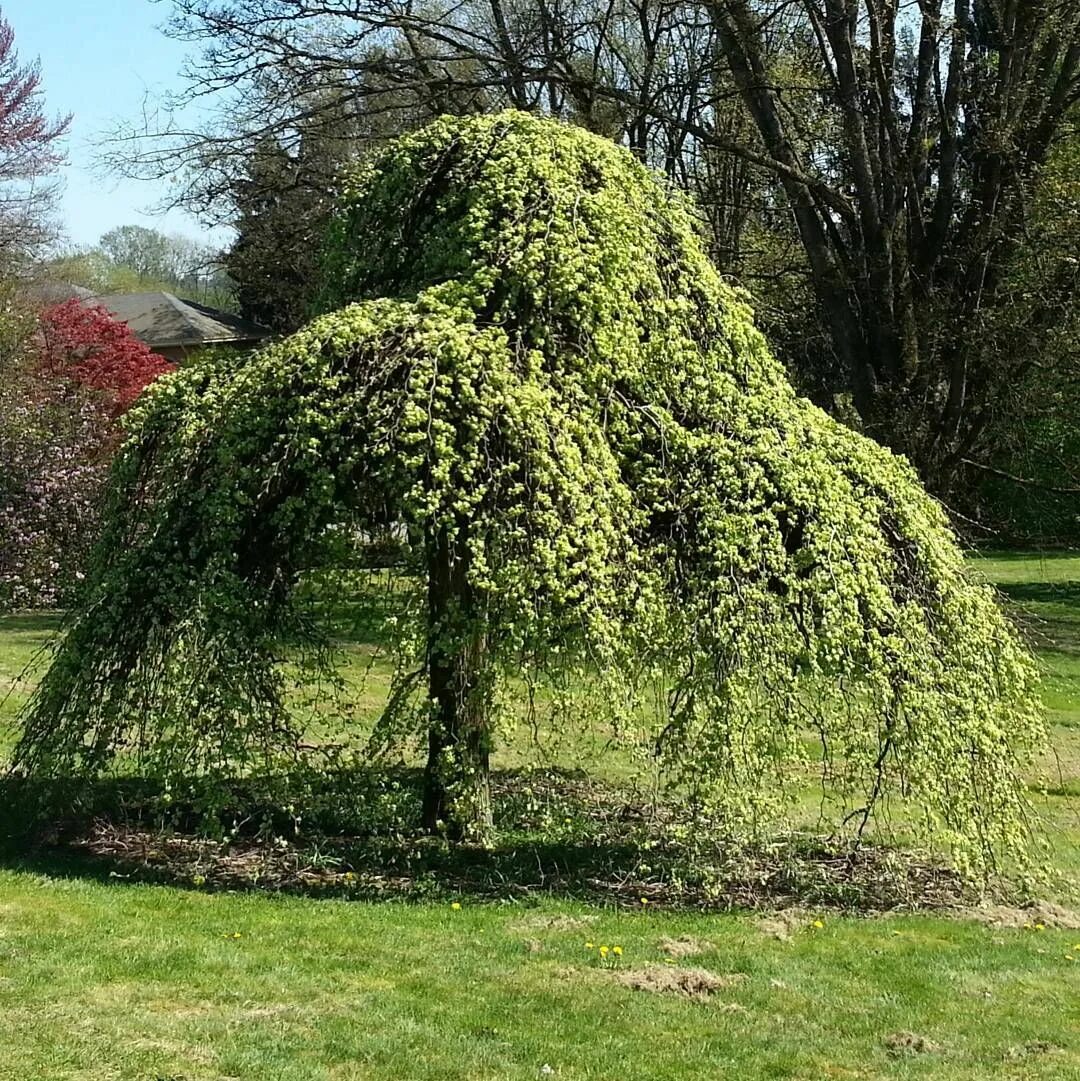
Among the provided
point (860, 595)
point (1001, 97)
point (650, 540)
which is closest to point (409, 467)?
point (650, 540)

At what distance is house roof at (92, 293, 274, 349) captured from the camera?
112 feet

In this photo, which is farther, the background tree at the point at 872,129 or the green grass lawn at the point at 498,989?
the background tree at the point at 872,129

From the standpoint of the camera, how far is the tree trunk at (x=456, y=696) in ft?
19.9

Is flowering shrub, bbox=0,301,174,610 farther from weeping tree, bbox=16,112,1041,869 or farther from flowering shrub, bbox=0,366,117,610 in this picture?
weeping tree, bbox=16,112,1041,869

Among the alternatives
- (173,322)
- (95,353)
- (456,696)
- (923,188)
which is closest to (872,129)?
(923,188)

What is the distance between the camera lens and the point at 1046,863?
6930 millimetres

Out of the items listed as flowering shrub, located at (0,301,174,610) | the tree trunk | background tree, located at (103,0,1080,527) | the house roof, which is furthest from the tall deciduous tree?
the house roof

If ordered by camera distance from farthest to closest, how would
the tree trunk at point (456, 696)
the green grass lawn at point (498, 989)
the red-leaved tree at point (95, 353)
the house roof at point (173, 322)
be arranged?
the house roof at point (173, 322), the red-leaved tree at point (95, 353), the tree trunk at point (456, 696), the green grass lawn at point (498, 989)

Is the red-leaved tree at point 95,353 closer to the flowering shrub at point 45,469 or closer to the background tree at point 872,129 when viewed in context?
the flowering shrub at point 45,469

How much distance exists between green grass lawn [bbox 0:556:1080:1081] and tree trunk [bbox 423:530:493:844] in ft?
2.06

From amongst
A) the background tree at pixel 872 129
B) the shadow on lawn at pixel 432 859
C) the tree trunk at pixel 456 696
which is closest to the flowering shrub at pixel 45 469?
the background tree at pixel 872 129

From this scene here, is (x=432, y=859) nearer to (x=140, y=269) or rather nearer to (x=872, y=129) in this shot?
(x=872, y=129)

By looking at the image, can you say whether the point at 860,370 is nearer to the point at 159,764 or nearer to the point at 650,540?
the point at 650,540

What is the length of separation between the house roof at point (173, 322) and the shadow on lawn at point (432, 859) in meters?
26.1
